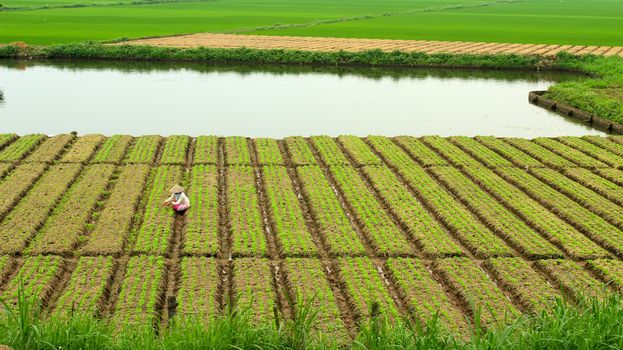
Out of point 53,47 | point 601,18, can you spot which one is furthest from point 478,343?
point 601,18

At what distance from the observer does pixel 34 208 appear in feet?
47.8

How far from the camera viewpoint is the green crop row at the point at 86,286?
10.1 m

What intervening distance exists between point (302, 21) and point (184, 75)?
3232cm

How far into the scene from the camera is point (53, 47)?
45.7 m

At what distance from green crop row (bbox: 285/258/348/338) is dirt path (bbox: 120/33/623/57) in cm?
3649

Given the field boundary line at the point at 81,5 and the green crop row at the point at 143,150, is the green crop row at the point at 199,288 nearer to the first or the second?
the green crop row at the point at 143,150

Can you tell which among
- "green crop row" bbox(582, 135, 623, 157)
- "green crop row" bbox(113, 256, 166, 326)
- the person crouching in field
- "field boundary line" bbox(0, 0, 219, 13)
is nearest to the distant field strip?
"green crop row" bbox(113, 256, 166, 326)

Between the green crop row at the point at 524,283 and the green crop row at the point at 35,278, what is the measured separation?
6831 millimetres

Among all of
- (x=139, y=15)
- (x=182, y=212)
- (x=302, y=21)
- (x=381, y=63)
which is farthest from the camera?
(x=139, y=15)

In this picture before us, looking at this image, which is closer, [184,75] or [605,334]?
[605,334]

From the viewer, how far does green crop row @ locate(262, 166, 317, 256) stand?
505 inches

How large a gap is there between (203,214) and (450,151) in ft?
28.0

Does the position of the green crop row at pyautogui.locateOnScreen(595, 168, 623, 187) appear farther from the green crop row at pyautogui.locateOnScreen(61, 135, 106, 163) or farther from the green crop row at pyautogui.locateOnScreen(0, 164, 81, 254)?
the green crop row at pyautogui.locateOnScreen(61, 135, 106, 163)

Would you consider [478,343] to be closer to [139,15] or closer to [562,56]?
[562,56]
